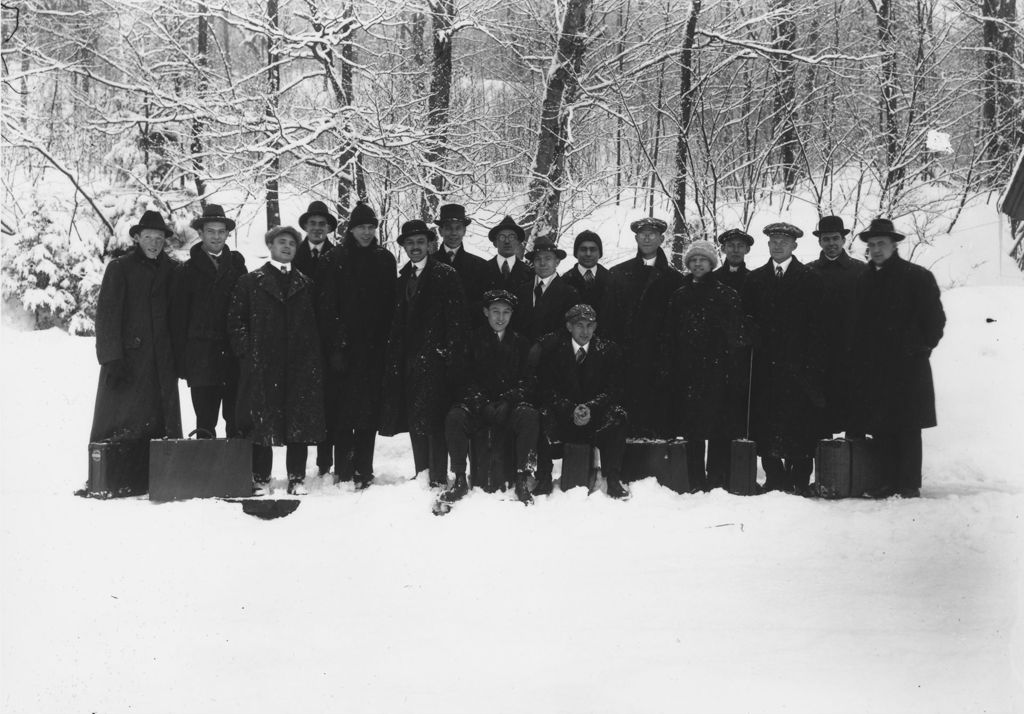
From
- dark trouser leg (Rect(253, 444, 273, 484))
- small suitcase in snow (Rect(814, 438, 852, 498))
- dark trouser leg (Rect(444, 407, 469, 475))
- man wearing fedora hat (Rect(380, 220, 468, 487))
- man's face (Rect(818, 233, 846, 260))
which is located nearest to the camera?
dark trouser leg (Rect(444, 407, 469, 475))

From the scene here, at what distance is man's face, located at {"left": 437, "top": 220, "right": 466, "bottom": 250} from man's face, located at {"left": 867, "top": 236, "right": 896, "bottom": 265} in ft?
10.2

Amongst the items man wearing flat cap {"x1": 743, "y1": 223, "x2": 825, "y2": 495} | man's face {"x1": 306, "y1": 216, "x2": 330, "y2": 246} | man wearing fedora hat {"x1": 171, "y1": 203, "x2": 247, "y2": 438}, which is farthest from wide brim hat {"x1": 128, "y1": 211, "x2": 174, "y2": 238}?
man wearing flat cap {"x1": 743, "y1": 223, "x2": 825, "y2": 495}

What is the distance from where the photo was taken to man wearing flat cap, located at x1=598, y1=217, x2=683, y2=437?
596cm

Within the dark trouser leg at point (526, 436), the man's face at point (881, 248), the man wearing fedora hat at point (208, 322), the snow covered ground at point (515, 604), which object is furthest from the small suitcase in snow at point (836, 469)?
the man wearing fedora hat at point (208, 322)

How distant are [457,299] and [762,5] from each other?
844 cm

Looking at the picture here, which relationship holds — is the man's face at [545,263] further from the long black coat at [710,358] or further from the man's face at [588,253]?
the long black coat at [710,358]

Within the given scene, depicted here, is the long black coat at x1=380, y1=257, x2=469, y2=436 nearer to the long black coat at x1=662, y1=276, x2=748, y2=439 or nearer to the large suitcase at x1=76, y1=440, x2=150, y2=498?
the long black coat at x1=662, y1=276, x2=748, y2=439

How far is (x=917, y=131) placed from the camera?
1178 centimetres

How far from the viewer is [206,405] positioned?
235 inches

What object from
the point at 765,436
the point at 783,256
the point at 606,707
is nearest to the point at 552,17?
the point at 783,256

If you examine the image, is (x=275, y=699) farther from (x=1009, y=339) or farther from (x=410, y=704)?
(x=1009, y=339)

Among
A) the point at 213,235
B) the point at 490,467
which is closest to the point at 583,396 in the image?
the point at 490,467

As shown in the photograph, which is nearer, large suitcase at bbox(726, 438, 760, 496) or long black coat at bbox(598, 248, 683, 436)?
large suitcase at bbox(726, 438, 760, 496)

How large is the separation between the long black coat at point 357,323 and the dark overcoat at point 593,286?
1.44 m
